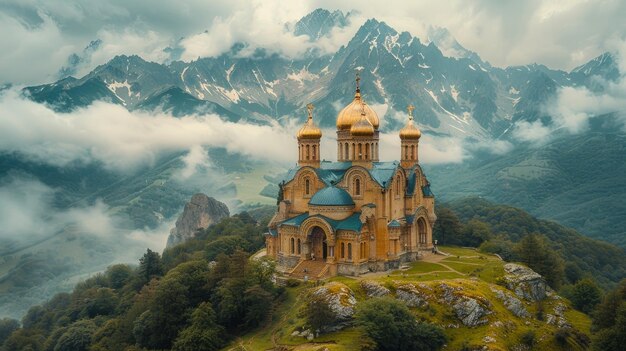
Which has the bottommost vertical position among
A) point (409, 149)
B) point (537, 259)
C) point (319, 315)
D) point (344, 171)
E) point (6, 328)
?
point (6, 328)

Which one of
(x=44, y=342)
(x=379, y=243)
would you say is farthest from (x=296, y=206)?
(x=44, y=342)

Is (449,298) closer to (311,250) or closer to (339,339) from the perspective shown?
(339,339)

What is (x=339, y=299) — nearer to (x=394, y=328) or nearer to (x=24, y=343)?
(x=394, y=328)

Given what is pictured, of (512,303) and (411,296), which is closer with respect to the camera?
(411,296)

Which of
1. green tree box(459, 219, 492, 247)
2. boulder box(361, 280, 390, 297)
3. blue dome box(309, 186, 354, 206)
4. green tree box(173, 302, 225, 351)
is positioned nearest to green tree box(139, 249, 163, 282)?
green tree box(173, 302, 225, 351)

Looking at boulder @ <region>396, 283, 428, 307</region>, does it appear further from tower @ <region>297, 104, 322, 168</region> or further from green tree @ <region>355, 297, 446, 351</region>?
tower @ <region>297, 104, 322, 168</region>

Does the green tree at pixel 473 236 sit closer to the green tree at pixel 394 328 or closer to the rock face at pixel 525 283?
the rock face at pixel 525 283

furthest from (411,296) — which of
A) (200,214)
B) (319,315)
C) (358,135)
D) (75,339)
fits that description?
(200,214)
